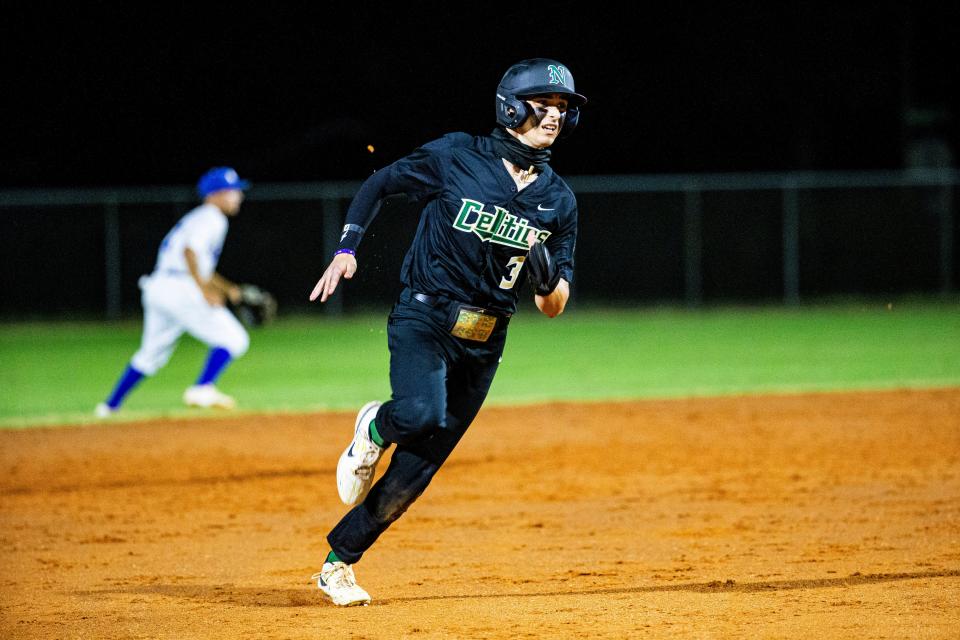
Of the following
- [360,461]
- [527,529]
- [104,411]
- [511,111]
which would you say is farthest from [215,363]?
[511,111]

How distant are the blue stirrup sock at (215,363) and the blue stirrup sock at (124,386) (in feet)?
2.42

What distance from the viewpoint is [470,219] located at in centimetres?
561

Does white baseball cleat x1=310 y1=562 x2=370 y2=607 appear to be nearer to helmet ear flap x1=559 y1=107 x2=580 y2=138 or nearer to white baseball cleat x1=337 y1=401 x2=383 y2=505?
white baseball cleat x1=337 y1=401 x2=383 y2=505

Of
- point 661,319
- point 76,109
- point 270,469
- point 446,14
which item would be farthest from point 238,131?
point 270,469

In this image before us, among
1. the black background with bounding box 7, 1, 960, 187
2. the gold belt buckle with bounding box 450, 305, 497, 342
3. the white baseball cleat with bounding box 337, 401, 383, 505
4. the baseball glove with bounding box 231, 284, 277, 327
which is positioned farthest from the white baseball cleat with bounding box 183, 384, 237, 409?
the black background with bounding box 7, 1, 960, 187

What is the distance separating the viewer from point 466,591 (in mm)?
6051

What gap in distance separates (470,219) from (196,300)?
763cm

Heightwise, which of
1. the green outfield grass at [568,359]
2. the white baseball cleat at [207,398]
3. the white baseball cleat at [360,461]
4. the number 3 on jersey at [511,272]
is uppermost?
the number 3 on jersey at [511,272]

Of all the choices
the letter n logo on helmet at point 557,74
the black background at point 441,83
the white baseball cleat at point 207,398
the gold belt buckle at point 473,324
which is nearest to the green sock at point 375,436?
the gold belt buckle at point 473,324

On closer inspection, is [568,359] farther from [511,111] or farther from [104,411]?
[511,111]

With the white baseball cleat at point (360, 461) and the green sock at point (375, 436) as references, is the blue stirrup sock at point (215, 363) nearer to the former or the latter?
the white baseball cleat at point (360, 461)

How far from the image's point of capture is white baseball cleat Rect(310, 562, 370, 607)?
18.9ft

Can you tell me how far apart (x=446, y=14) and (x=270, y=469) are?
80.9ft

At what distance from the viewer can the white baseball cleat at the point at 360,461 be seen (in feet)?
18.4
